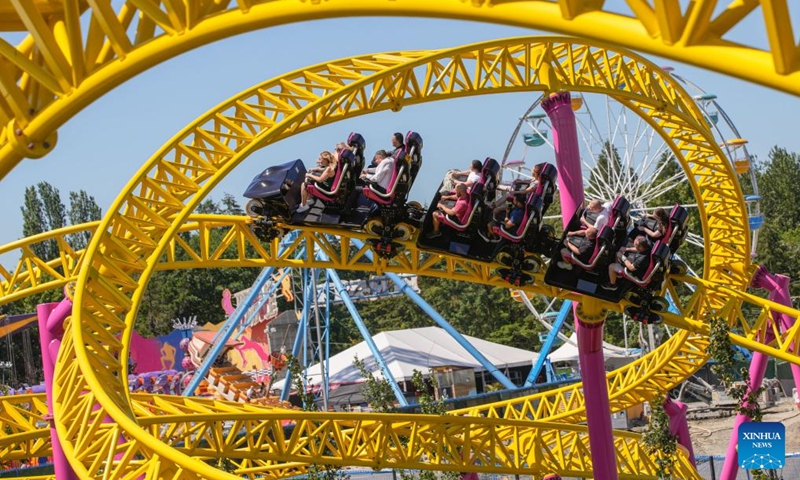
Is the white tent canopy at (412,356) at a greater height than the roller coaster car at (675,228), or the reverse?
the roller coaster car at (675,228)

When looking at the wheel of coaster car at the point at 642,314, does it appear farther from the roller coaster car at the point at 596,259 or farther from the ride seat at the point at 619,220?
the ride seat at the point at 619,220

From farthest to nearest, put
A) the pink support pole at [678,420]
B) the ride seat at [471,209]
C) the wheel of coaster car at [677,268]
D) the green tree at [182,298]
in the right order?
the green tree at [182,298] → the pink support pole at [678,420] → the wheel of coaster car at [677,268] → the ride seat at [471,209]

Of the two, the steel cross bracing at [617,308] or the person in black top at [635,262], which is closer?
the person in black top at [635,262]

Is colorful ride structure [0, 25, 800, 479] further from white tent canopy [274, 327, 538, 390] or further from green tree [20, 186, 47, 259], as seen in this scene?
green tree [20, 186, 47, 259]

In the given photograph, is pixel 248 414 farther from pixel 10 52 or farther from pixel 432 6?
pixel 432 6

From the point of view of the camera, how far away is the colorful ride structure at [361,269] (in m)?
9.35

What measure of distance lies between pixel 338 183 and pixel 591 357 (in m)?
3.61

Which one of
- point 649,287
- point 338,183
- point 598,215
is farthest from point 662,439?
point 338,183

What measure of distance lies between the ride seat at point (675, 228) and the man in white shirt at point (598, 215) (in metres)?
0.74

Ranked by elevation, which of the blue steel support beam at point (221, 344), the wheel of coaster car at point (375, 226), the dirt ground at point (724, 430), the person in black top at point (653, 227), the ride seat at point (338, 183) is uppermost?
the ride seat at point (338, 183)

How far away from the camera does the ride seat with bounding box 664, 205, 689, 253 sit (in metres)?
12.0

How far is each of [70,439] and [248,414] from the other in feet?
14.2

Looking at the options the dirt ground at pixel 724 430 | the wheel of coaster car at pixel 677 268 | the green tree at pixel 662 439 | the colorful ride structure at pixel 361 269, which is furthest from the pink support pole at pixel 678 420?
the dirt ground at pixel 724 430

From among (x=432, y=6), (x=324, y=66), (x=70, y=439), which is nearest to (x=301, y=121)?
(x=324, y=66)
